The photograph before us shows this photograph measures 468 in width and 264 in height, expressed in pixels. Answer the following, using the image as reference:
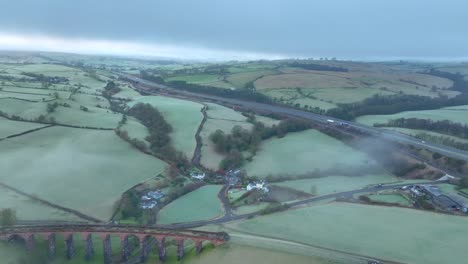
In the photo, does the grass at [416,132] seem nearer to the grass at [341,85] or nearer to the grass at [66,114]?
the grass at [341,85]

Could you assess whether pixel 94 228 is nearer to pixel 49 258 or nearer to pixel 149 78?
pixel 49 258

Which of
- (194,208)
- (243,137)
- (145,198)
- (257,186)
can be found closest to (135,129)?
(243,137)

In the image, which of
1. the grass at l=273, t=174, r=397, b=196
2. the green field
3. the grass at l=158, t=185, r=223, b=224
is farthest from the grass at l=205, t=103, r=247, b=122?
the grass at l=158, t=185, r=223, b=224

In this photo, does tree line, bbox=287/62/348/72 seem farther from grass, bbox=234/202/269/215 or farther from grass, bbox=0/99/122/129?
grass, bbox=234/202/269/215

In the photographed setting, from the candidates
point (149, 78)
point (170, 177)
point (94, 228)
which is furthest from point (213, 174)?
point (149, 78)

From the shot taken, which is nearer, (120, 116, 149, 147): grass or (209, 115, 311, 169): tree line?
(209, 115, 311, 169): tree line
